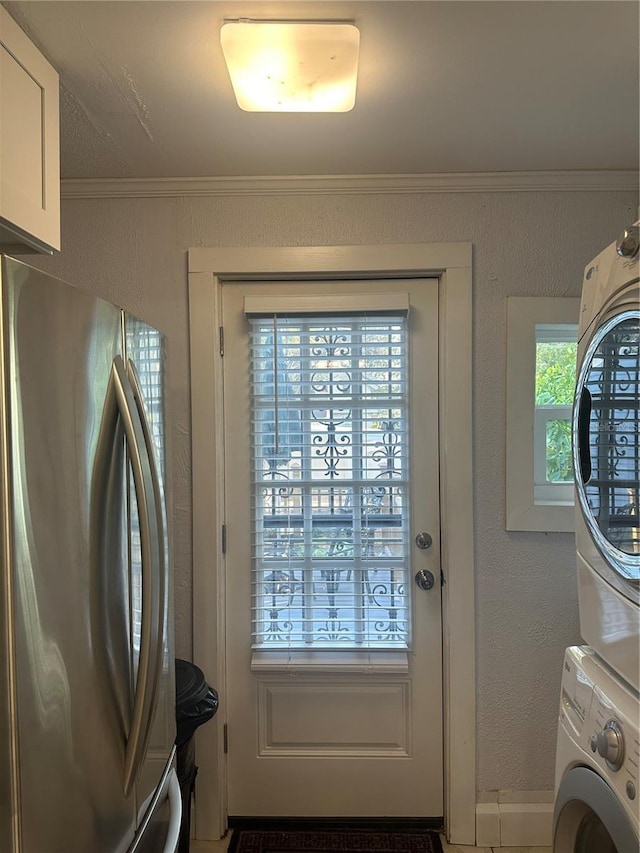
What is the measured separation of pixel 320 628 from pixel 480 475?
30.3 inches

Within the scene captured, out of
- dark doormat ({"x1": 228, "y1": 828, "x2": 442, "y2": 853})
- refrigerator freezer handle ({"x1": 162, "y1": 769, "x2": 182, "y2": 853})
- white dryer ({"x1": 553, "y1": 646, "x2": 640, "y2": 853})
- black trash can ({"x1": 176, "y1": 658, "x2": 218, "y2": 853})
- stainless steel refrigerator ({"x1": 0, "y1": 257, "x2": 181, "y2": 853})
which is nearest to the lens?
stainless steel refrigerator ({"x1": 0, "y1": 257, "x2": 181, "y2": 853})

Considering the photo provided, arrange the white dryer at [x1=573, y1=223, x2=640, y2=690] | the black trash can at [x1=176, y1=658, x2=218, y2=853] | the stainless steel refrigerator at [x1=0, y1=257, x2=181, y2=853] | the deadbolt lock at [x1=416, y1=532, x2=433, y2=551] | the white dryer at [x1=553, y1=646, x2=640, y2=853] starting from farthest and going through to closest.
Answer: the deadbolt lock at [x1=416, y1=532, x2=433, y2=551] < the black trash can at [x1=176, y1=658, x2=218, y2=853] < the white dryer at [x1=573, y1=223, x2=640, y2=690] < the white dryer at [x1=553, y1=646, x2=640, y2=853] < the stainless steel refrigerator at [x1=0, y1=257, x2=181, y2=853]

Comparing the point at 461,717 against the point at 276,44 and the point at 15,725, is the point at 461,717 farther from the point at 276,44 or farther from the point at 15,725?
the point at 276,44

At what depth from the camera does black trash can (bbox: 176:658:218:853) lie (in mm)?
1594

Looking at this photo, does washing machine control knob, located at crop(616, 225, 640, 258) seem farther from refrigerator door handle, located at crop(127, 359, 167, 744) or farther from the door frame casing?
refrigerator door handle, located at crop(127, 359, 167, 744)

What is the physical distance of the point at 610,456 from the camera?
116cm

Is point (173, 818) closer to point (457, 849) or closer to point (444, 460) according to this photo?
point (457, 849)

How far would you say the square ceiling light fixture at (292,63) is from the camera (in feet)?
3.62

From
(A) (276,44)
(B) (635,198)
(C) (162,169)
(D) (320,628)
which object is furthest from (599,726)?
(C) (162,169)

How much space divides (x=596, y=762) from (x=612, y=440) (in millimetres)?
615

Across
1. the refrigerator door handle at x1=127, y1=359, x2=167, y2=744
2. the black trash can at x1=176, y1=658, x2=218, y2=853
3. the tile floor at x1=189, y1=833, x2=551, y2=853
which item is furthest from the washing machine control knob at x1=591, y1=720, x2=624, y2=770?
the tile floor at x1=189, y1=833, x2=551, y2=853

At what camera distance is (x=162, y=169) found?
72.4 inches

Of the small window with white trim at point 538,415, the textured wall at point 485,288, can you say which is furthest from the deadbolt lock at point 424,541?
the small window with white trim at point 538,415

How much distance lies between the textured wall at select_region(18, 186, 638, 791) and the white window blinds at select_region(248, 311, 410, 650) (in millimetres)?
263
